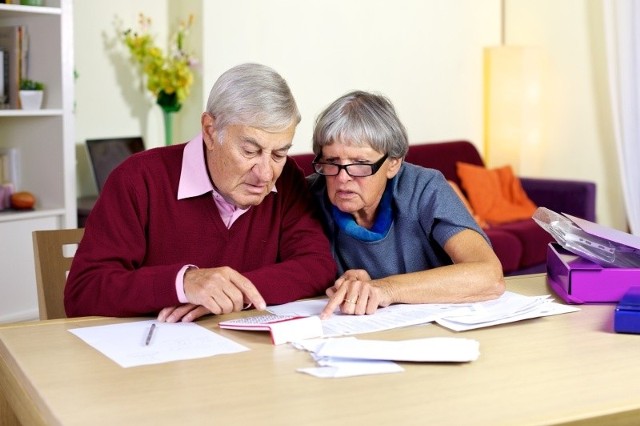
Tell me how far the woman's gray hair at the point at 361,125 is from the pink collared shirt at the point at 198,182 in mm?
250

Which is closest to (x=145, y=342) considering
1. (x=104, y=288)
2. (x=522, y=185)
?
(x=104, y=288)

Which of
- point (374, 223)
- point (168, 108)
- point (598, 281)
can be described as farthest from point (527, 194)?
point (598, 281)

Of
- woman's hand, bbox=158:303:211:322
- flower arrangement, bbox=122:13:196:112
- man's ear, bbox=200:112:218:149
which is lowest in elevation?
woman's hand, bbox=158:303:211:322

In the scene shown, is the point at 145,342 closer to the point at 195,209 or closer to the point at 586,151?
the point at 195,209

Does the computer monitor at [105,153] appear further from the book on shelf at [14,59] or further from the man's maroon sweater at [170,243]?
the man's maroon sweater at [170,243]

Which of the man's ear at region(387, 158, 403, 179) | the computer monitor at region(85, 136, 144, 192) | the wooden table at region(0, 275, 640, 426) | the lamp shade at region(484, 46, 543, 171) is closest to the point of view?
the wooden table at region(0, 275, 640, 426)

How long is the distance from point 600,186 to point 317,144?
12.6 feet

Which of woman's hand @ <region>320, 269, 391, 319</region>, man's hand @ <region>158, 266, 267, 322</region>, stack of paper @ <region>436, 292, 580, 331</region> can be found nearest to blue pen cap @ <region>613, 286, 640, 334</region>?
stack of paper @ <region>436, 292, 580, 331</region>

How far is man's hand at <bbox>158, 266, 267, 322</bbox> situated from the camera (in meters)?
2.02

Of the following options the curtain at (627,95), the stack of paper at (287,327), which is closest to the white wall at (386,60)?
the curtain at (627,95)

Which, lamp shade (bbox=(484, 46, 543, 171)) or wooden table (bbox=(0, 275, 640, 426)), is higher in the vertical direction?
lamp shade (bbox=(484, 46, 543, 171))

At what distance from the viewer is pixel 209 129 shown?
89.6 inches

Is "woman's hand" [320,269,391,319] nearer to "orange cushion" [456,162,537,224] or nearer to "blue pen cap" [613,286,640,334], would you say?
"blue pen cap" [613,286,640,334]

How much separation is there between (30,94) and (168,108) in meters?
0.82
